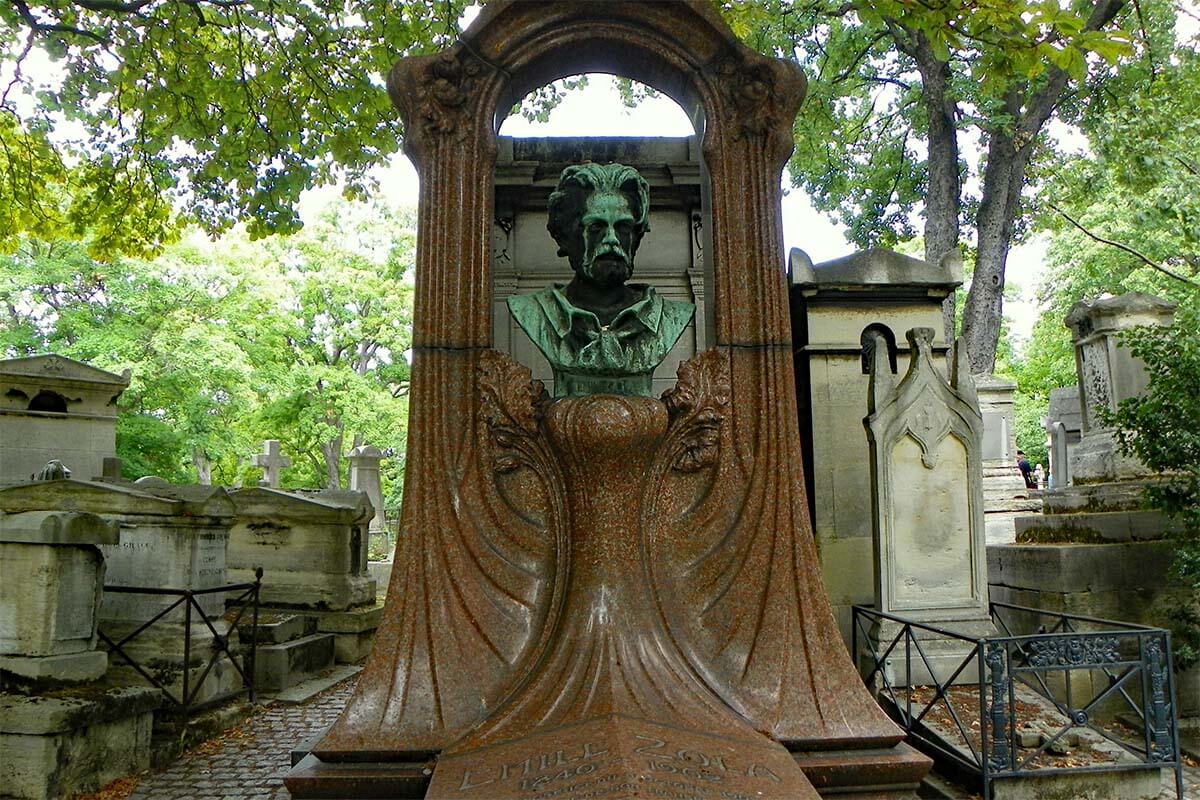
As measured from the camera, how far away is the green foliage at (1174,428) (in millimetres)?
6684

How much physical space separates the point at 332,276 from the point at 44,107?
18427 mm

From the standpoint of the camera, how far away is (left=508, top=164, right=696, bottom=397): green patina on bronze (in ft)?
13.3

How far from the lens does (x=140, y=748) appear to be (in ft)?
18.5

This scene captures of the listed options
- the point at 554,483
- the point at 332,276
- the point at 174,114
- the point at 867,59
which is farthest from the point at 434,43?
the point at 332,276

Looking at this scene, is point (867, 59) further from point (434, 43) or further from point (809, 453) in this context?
point (809, 453)

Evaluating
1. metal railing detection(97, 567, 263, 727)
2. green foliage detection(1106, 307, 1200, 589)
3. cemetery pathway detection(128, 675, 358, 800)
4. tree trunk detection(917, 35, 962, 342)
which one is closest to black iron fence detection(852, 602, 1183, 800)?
green foliage detection(1106, 307, 1200, 589)

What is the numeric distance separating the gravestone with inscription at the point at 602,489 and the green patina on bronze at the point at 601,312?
0.5 inches

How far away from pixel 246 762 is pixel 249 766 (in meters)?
0.11

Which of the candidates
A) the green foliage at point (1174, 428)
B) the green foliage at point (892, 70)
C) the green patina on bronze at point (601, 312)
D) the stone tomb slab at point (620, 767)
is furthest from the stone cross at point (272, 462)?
the stone tomb slab at point (620, 767)

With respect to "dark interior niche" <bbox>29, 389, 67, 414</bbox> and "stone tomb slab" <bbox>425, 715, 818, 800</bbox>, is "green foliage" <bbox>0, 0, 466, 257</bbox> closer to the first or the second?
"dark interior niche" <bbox>29, 389, 67, 414</bbox>

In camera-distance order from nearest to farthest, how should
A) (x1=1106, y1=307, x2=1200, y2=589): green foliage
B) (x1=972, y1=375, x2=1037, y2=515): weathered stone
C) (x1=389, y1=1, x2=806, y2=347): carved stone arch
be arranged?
(x1=389, y1=1, x2=806, y2=347): carved stone arch < (x1=1106, y1=307, x2=1200, y2=589): green foliage < (x1=972, y1=375, x2=1037, y2=515): weathered stone

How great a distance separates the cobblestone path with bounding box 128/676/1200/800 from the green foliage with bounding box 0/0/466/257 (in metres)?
5.82

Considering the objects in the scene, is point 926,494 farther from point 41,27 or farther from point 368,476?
point 368,476

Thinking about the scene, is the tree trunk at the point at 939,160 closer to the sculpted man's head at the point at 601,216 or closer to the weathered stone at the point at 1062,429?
the weathered stone at the point at 1062,429
